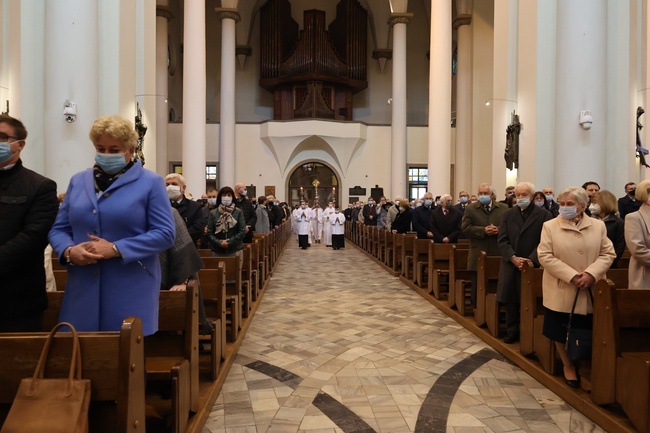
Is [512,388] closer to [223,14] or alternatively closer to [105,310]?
[105,310]

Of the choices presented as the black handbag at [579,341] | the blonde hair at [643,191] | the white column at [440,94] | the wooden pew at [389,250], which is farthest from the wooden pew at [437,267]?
the white column at [440,94]

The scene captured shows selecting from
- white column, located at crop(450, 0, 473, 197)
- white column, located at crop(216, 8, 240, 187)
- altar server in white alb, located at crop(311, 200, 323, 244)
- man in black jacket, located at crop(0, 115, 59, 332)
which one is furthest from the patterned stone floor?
white column, located at crop(216, 8, 240, 187)

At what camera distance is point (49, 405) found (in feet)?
5.63

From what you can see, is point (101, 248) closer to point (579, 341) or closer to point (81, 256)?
point (81, 256)

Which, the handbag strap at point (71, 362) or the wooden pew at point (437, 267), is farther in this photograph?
the wooden pew at point (437, 267)

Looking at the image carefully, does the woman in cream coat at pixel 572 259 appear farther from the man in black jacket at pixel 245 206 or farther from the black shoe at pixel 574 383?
the man in black jacket at pixel 245 206

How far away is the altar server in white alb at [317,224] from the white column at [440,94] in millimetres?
5557

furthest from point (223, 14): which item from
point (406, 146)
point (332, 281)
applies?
point (332, 281)

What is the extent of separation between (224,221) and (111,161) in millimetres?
3684

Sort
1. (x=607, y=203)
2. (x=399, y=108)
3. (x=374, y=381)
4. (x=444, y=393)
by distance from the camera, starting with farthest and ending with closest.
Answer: (x=399, y=108) → (x=607, y=203) → (x=374, y=381) → (x=444, y=393)

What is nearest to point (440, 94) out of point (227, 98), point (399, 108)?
point (399, 108)

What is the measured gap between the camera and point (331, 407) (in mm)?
3570

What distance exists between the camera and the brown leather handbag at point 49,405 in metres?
1.66

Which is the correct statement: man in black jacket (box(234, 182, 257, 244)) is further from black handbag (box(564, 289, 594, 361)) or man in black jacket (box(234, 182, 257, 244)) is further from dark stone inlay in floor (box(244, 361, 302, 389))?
black handbag (box(564, 289, 594, 361))
